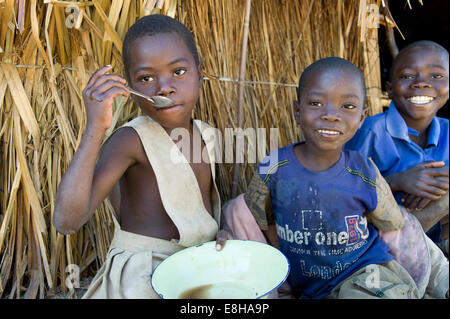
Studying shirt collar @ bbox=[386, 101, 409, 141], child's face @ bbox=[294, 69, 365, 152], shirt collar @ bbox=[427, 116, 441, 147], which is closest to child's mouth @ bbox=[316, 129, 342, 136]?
child's face @ bbox=[294, 69, 365, 152]

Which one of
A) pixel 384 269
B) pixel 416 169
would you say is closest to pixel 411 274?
pixel 384 269

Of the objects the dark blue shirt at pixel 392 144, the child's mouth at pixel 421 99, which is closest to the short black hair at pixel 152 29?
the dark blue shirt at pixel 392 144

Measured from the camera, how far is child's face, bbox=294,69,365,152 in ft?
3.90

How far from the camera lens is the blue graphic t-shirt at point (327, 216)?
4.05 feet

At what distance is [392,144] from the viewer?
5.17 feet

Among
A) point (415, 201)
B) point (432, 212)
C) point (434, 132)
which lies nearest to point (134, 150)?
point (415, 201)

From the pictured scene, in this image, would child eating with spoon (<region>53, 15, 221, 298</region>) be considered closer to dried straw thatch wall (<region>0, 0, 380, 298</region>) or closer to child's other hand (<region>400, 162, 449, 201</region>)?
dried straw thatch wall (<region>0, 0, 380, 298</region>)

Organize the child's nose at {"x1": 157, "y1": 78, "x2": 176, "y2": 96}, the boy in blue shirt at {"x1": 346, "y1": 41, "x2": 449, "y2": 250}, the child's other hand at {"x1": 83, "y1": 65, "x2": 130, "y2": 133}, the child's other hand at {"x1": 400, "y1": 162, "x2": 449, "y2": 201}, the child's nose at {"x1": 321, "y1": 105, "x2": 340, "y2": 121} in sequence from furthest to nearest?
the boy in blue shirt at {"x1": 346, "y1": 41, "x2": 449, "y2": 250}, the child's other hand at {"x1": 400, "y1": 162, "x2": 449, "y2": 201}, the child's nose at {"x1": 321, "y1": 105, "x2": 340, "y2": 121}, the child's nose at {"x1": 157, "y1": 78, "x2": 176, "y2": 96}, the child's other hand at {"x1": 83, "y1": 65, "x2": 130, "y2": 133}

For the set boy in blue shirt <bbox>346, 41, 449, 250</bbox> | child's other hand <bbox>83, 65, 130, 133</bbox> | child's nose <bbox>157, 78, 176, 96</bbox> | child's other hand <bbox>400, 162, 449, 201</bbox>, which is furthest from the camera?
boy in blue shirt <bbox>346, 41, 449, 250</bbox>

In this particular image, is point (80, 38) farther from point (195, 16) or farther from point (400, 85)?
point (400, 85)

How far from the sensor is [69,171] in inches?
36.2

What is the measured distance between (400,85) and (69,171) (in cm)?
132

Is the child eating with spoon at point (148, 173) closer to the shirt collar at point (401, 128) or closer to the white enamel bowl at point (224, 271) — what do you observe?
the white enamel bowl at point (224, 271)

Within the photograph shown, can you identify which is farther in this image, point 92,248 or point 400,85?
point 400,85
